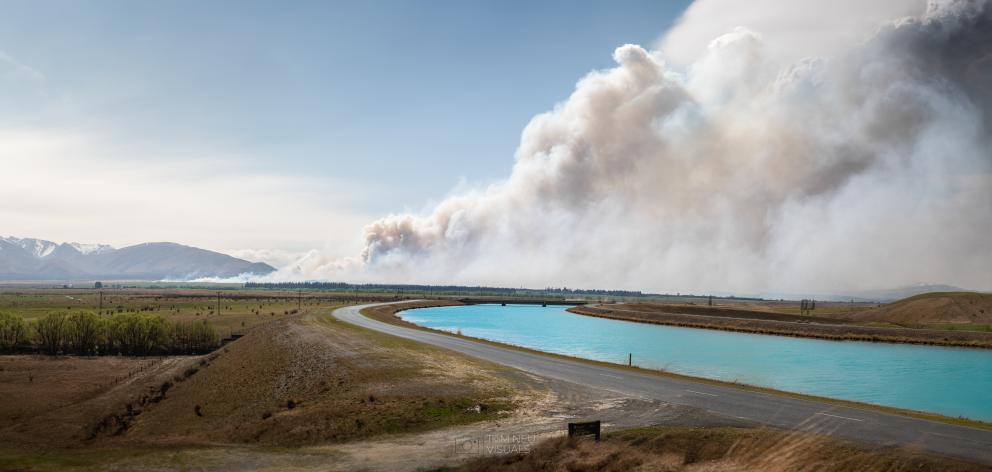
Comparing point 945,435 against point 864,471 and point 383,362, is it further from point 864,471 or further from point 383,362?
point 383,362

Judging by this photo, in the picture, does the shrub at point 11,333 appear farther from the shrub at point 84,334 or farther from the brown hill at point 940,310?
the brown hill at point 940,310

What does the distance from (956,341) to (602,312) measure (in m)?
Result: 92.9

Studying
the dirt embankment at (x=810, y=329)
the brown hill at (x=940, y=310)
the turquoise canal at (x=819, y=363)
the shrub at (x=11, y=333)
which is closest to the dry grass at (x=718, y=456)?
the turquoise canal at (x=819, y=363)

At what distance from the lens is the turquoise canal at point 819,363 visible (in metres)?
44.9

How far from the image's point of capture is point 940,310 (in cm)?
10569

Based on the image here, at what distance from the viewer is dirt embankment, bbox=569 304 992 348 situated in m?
83.0

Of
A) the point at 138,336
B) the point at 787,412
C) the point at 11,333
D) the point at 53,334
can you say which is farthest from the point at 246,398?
the point at 11,333

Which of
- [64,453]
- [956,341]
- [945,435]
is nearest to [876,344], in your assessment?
[956,341]

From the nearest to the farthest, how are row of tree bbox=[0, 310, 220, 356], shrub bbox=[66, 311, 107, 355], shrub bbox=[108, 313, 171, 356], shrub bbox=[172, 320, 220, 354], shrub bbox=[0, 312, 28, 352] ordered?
shrub bbox=[0, 312, 28, 352], row of tree bbox=[0, 310, 220, 356], shrub bbox=[66, 311, 107, 355], shrub bbox=[108, 313, 171, 356], shrub bbox=[172, 320, 220, 354]

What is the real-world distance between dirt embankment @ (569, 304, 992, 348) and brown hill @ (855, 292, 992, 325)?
9621 mm

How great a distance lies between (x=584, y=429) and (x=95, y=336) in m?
77.5

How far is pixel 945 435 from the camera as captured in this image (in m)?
23.8

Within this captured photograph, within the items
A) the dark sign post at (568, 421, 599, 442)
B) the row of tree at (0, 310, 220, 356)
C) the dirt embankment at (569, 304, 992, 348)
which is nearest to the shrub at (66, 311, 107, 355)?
the row of tree at (0, 310, 220, 356)

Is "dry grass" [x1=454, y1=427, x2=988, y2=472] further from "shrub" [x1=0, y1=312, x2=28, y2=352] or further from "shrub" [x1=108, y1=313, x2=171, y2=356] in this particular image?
"shrub" [x1=0, y1=312, x2=28, y2=352]
